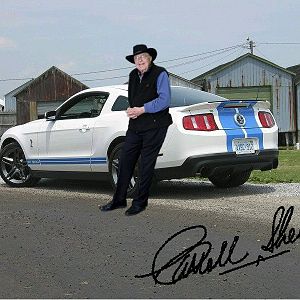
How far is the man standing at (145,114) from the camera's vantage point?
6.57m

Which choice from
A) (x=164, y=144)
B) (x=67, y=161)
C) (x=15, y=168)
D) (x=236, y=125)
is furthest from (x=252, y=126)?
(x=15, y=168)

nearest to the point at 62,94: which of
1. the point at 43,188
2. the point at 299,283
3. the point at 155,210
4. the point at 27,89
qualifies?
the point at 27,89

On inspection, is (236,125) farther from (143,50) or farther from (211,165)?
(143,50)

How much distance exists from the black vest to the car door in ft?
7.82

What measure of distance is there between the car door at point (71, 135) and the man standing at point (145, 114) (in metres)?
2.11

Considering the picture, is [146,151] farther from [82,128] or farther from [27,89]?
[27,89]

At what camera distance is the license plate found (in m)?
8.27

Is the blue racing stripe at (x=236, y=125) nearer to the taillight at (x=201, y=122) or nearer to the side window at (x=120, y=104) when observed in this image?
the taillight at (x=201, y=122)

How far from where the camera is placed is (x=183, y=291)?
4.41 metres

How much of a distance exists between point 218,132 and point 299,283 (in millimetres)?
3817

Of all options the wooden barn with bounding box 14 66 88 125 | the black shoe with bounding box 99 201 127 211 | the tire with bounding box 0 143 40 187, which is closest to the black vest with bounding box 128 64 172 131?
the black shoe with bounding box 99 201 127 211
